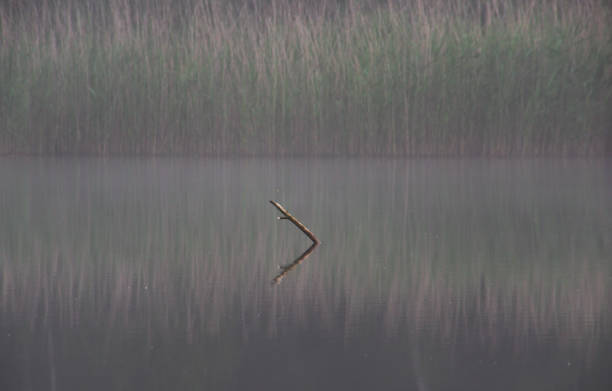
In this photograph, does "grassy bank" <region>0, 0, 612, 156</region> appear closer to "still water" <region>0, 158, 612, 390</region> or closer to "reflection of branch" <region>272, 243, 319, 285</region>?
"still water" <region>0, 158, 612, 390</region>

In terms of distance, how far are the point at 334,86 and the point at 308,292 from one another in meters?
6.65

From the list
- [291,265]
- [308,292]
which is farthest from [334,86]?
[308,292]

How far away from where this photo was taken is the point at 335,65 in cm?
918

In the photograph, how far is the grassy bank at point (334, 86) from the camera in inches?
355

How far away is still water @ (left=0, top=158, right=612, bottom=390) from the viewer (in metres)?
1.86

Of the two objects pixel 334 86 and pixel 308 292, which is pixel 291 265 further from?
pixel 334 86

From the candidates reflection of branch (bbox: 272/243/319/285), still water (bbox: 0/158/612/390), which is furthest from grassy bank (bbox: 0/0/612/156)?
reflection of branch (bbox: 272/243/319/285)

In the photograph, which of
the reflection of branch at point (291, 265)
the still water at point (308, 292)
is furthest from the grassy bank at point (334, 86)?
the reflection of branch at point (291, 265)

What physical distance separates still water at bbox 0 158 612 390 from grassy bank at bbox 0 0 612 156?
339cm

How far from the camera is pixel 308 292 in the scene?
263 cm

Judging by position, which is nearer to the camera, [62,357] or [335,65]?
[62,357]

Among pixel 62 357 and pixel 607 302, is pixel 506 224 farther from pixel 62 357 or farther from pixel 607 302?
pixel 62 357

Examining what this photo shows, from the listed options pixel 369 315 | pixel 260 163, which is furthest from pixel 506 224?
pixel 260 163

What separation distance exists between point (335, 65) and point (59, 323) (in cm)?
714
